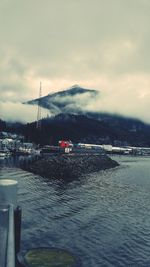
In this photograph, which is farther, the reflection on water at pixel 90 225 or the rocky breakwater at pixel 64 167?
the rocky breakwater at pixel 64 167

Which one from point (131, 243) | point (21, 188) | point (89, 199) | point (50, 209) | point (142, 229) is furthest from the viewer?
point (21, 188)

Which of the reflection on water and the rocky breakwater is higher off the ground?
the rocky breakwater

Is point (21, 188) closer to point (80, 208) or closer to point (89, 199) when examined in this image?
point (89, 199)

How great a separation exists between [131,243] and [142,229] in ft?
19.7

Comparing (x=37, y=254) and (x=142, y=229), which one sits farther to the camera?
(x=142, y=229)

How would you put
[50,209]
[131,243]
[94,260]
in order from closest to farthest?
1. [94,260]
2. [131,243]
3. [50,209]

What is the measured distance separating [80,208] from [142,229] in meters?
12.4

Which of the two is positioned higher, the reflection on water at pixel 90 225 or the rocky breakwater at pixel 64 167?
the rocky breakwater at pixel 64 167

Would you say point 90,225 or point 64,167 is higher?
point 64,167

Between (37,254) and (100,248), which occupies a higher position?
(37,254)

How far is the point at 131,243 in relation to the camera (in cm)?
3159

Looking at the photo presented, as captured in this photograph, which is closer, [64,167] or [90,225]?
Result: [90,225]

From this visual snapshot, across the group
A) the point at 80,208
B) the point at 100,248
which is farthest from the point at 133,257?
the point at 80,208

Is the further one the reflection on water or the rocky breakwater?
the rocky breakwater
